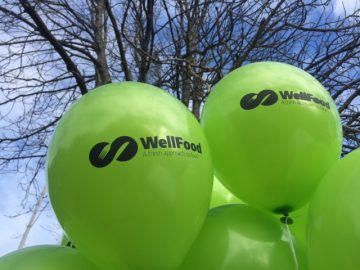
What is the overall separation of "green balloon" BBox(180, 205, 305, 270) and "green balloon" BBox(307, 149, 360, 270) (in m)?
0.14

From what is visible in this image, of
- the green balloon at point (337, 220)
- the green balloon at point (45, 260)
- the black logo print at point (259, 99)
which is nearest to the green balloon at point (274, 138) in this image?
the black logo print at point (259, 99)

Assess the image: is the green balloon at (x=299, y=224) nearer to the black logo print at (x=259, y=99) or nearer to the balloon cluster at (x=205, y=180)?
the balloon cluster at (x=205, y=180)

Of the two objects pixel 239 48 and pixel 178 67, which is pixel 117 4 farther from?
pixel 239 48

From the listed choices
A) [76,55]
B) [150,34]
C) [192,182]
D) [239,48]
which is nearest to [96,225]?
[192,182]

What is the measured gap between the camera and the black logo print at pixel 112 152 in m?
1.19

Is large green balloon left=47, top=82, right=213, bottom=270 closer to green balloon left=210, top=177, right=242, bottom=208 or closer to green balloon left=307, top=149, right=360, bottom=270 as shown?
green balloon left=307, top=149, right=360, bottom=270

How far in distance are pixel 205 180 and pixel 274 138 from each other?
0.27m

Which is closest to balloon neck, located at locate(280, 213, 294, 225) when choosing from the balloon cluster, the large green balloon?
the balloon cluster

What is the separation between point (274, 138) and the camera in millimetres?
1358

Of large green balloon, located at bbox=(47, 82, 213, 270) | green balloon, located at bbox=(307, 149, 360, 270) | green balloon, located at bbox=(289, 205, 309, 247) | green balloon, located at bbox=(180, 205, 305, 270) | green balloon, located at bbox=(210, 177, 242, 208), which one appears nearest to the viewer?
green balloon, located at bbox=(307, 149, 360, 270)

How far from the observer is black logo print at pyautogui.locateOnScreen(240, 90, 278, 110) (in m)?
1.40

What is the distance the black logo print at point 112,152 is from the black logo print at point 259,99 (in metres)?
0.43

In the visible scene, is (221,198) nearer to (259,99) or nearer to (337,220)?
(259,99)

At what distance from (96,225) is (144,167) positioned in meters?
0.22
